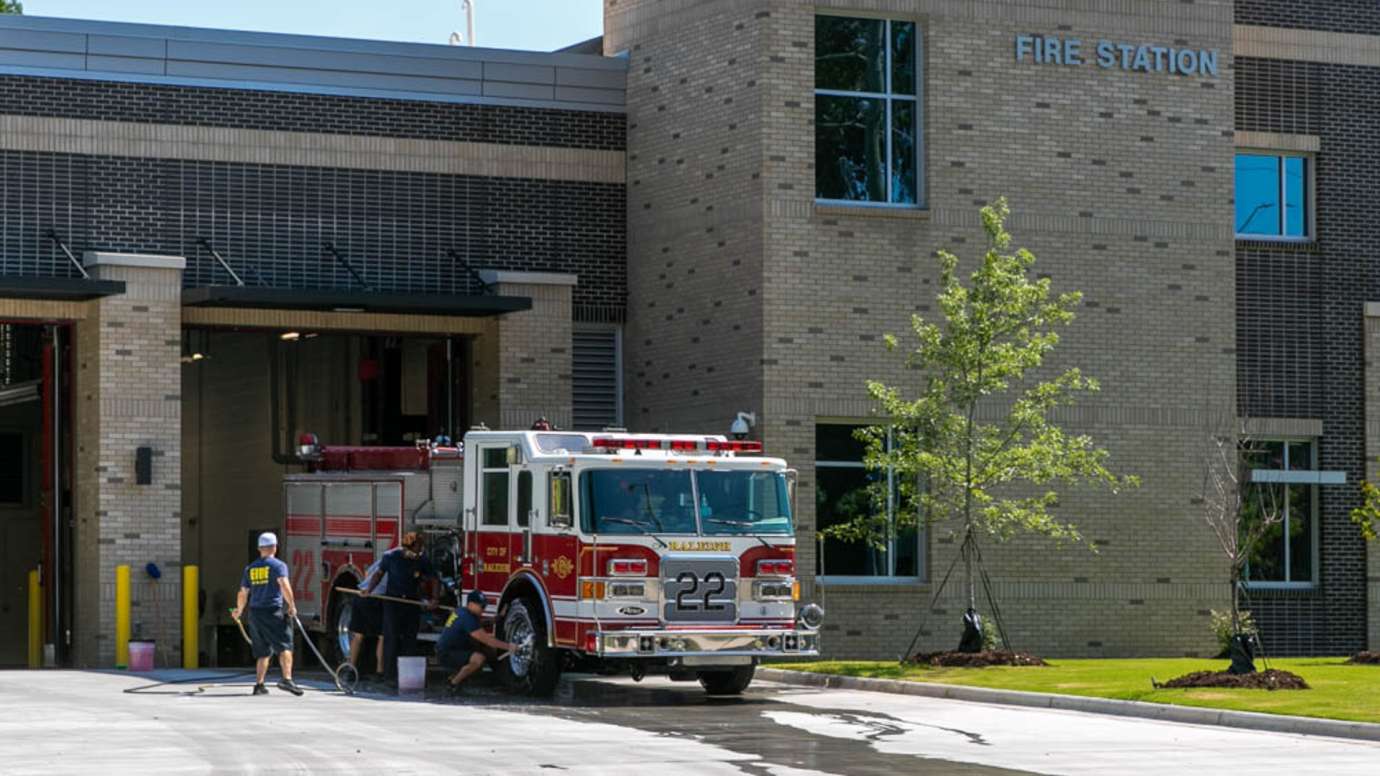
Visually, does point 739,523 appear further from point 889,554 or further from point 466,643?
point 889,554

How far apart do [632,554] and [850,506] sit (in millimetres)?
7412

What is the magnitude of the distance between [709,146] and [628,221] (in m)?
2.46

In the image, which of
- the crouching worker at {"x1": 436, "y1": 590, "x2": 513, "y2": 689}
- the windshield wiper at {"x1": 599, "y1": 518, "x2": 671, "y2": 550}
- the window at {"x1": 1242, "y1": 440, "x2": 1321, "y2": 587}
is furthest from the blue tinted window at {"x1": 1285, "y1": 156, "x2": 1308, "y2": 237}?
the crouching worker at {"x1": 436, "y1": 590, "x2": 513, "y2": 689}

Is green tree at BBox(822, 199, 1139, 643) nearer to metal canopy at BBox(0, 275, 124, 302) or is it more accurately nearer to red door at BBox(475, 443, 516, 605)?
red door at BBox(475, 443, 516, 605)

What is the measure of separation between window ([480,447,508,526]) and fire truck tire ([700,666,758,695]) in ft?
8.72

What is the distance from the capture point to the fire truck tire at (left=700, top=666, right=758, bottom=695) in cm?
2247

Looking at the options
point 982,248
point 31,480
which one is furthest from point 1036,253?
point 31,480

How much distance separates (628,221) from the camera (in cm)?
3114

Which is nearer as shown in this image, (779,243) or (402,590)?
(402,590)

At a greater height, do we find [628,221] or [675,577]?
[628,221]

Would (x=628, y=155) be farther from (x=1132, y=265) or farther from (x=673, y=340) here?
(x=1132, y=265)

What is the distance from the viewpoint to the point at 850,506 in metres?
28.4

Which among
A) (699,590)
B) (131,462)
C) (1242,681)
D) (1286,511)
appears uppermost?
(131,462)

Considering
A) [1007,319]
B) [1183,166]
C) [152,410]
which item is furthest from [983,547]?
[152,410]
